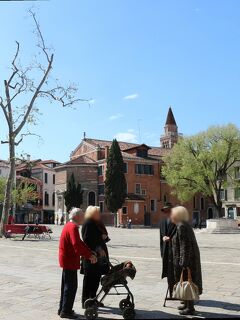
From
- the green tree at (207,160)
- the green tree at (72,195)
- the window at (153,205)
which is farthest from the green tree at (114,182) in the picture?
the green tree at (207,160)

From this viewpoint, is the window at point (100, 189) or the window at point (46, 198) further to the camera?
the window at point (46, 198)

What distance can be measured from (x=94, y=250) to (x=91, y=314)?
1.04m

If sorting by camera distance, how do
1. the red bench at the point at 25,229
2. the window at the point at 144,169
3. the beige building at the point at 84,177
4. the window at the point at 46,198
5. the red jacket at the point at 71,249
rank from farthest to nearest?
the window at the point at 46,198 < the beige building at the point at 84,177 < the window at the point at 144,169 < the red bench at the point at 25,229 < the red jacket at the point at 71,249

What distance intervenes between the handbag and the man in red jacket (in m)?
1.35

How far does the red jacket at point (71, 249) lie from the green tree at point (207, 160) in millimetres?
37193

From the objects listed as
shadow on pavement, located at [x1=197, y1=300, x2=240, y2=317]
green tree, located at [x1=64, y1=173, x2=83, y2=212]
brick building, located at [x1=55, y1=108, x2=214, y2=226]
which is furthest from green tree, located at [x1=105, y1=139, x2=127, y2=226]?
shadow on pavement, located at [x1=197, y1=300, x2=240, y2=317]

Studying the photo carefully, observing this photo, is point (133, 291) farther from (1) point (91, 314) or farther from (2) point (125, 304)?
(1) point (91, 314)

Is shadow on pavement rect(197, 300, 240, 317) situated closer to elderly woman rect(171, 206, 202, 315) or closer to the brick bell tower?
elderly woman rect(171, 206, 202, 315)

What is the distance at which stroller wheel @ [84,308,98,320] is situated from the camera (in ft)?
22.3

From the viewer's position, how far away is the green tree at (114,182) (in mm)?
58750

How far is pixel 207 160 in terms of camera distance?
149 feet

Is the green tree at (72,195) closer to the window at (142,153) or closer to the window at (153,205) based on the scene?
the window at (142,153)

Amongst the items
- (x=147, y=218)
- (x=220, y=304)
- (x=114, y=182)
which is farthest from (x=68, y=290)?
(x=147, y=218)

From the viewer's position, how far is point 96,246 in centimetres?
746
